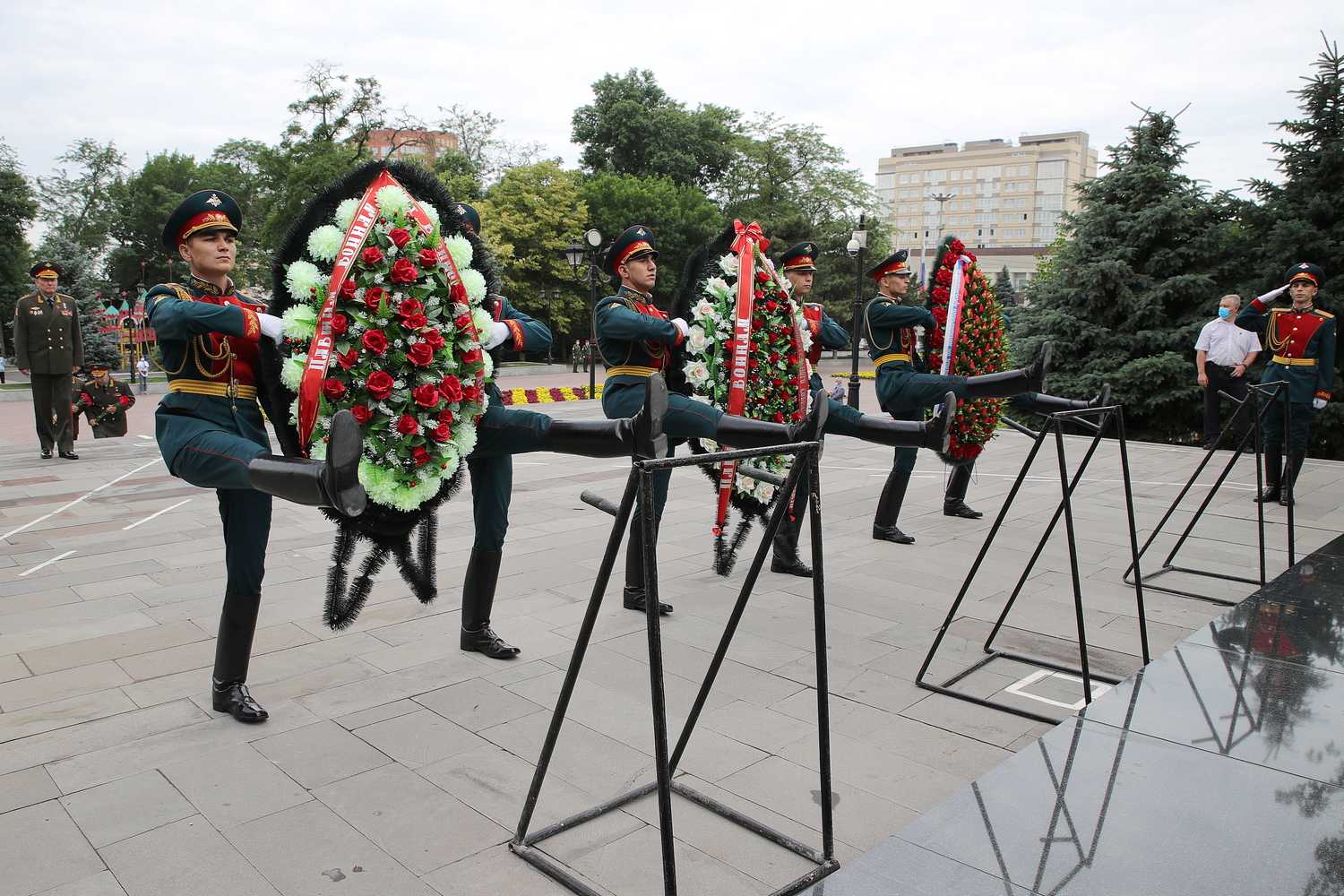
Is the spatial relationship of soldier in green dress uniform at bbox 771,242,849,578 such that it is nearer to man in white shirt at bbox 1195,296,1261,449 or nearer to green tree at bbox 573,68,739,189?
man in white shirt at bbox 1195,296,1261,449

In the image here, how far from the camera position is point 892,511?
7.38 metres

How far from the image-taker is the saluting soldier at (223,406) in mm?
3447

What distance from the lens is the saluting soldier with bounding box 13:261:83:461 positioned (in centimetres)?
1091

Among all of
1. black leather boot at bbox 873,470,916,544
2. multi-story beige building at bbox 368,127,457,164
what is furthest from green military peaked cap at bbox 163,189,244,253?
multi-story beige building at bbox 368,127,457,164

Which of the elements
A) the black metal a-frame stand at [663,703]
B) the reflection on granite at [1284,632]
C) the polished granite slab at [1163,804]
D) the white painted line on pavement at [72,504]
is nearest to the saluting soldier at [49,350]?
the white painted line on pavement at [72,504]

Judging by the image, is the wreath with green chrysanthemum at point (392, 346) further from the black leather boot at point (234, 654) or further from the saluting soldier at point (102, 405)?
the saluting soldier at point (102, 405)

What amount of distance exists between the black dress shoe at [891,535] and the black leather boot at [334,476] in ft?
16.9

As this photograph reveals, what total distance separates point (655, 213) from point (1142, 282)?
28.7 meters

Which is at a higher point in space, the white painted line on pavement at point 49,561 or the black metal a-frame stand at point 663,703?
the black metal a-frame stand at point 663,703

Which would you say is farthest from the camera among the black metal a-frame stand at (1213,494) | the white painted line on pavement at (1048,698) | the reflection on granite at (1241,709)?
the black metal a-frame stand at (1213,494)

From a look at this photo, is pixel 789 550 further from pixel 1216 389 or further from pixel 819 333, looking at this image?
pixel 1216 389

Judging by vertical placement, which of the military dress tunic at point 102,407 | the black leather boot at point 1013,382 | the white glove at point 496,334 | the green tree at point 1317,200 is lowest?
the military dress tunic at point 102,407

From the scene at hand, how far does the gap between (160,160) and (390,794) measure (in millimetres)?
65998

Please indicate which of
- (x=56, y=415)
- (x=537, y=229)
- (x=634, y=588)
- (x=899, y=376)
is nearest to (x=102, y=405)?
(x=56, y=415)
